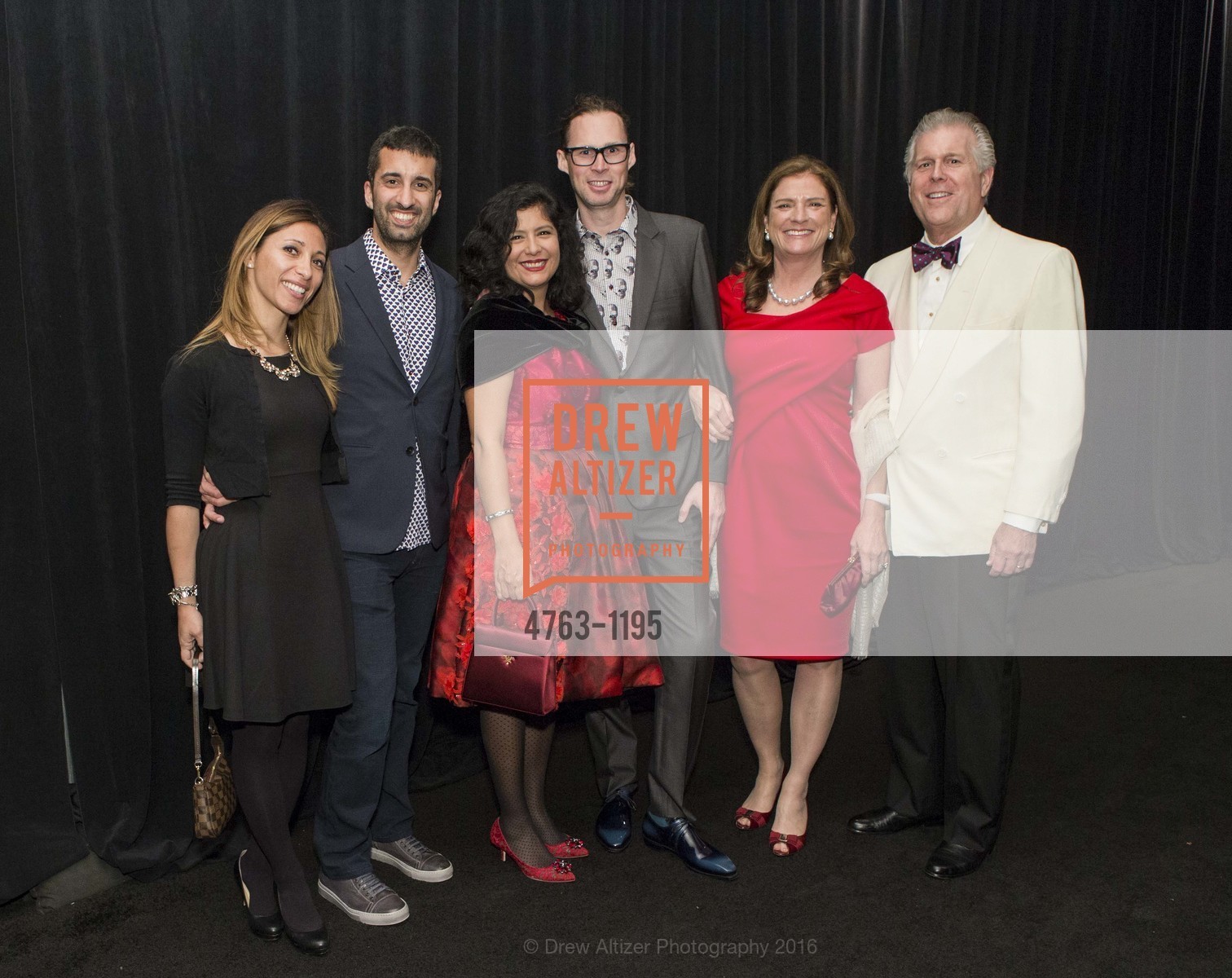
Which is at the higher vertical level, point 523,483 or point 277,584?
point 523,483

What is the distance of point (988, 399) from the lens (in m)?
2.54

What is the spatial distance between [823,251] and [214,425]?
1463 millimetres

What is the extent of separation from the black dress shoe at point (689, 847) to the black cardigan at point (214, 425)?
4.26 feet

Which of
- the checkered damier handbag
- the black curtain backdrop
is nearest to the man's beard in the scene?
the black curtain backdrop

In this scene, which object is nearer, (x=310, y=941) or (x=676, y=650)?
(x=310, y=941)

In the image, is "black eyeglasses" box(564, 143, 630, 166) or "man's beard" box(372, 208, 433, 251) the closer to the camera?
"man's beard" box(372, 208, 433, 251)

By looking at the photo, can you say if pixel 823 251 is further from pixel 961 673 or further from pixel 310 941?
pixel 310 941

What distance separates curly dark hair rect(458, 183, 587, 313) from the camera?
7.79 ft

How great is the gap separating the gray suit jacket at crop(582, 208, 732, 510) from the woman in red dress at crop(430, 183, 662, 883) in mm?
127

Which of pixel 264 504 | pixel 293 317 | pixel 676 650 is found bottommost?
pixel 676 650

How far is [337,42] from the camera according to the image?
2.83m

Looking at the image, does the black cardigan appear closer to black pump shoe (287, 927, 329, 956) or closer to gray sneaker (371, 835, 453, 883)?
black pump shoe (287, 927, 329, 956)

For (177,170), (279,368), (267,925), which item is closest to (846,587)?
(279,368)

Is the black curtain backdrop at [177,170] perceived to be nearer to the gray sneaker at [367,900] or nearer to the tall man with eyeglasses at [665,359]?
the gray sneaker at [367,900]
